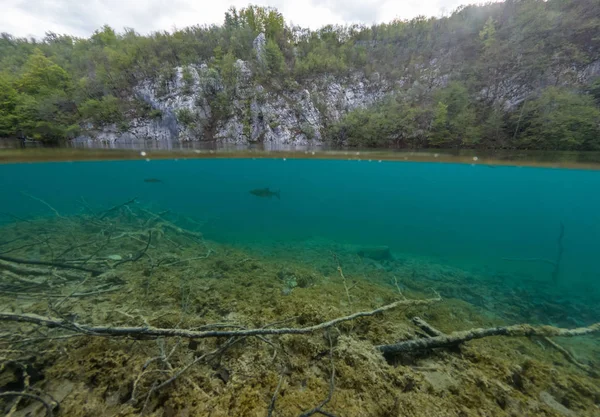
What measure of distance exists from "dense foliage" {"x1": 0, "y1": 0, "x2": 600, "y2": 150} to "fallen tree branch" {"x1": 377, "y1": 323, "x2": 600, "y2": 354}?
72.9 feet

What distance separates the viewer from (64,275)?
3.43 metres

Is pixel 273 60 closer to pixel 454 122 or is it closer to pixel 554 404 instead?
pixel 454 122

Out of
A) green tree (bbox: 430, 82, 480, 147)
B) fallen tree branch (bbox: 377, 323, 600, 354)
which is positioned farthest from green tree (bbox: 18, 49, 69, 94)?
green tree (bbox: 430, 82, 480, 147)

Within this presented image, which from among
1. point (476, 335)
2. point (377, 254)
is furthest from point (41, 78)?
point (476, 335)

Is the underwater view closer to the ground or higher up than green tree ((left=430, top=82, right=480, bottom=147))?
closer to the ground

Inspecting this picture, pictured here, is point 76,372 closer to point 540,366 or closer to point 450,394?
point 450,394

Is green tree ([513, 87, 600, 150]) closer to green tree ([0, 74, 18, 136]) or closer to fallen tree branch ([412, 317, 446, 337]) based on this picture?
fallen tree branch ([412, 317, 446, 337])

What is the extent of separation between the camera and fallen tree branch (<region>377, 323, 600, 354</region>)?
84.7 inches

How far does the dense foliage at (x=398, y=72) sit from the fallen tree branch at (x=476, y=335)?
875 inches

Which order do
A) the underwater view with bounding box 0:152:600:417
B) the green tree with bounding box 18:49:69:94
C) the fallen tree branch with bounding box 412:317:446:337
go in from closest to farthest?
the underwater view with bounding box 0:152:600:417, the fallen tree branch with bounding box 412:317:446:337, the green tree with bounding box 18:49:69:94

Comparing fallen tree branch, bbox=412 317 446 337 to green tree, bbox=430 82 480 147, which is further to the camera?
green tree, bbox=430 82 480 147

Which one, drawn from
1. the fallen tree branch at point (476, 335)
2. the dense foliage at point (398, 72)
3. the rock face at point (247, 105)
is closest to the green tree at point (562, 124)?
the dense foliage at point (398, 72)

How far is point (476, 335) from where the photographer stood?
7.19 ft

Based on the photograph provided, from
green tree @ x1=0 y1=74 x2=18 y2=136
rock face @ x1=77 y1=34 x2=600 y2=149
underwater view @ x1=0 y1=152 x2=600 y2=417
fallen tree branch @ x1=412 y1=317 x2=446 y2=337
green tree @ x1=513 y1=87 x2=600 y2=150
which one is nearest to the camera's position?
underwater view @ x1=0 y1=152 x2=600 y2=417
